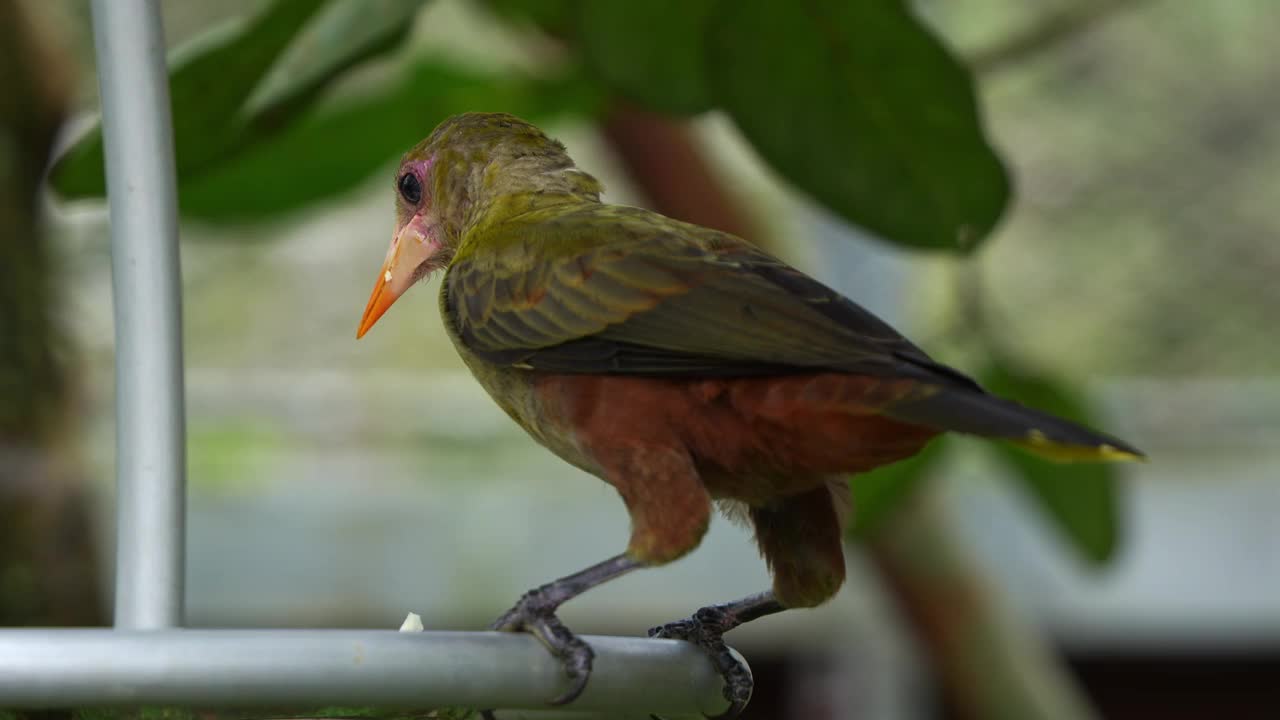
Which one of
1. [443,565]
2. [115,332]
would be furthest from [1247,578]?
[115,332]

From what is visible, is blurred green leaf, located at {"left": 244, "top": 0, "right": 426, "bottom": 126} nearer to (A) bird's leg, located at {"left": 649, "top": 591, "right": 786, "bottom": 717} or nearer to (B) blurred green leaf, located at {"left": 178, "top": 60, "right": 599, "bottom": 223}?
→ (A) bird's leg, located at {"left": 649, "top": 591, "right": 786, "bottom": 717}

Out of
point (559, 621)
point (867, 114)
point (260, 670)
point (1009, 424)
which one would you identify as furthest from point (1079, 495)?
point (260, 670)

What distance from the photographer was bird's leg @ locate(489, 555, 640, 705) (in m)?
0.78

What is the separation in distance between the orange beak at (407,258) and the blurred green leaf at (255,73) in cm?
16

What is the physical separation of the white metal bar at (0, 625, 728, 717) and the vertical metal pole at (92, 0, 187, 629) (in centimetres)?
16

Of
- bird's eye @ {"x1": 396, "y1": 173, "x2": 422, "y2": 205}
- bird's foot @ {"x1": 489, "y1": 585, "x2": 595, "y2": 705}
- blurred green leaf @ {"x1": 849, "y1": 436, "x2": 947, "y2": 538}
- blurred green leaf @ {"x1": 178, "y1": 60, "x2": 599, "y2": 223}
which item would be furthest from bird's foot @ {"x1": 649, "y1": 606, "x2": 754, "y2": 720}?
blurred green leaf @ {"x1": 178, "y1": 60, "x2": 599, "y2": 223}

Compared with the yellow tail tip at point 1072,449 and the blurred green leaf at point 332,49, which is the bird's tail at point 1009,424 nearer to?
the yellow tail tip at point 1072,449

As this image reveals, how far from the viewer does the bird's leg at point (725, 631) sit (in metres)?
1.00

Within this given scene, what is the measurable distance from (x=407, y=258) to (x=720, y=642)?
0.53 meters

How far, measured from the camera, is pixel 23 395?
8.43 ft

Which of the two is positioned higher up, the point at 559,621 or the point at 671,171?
the point at 671,171

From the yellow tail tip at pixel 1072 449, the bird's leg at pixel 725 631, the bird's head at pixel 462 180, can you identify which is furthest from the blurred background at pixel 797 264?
the yellow tail tip at pixel 1072 449

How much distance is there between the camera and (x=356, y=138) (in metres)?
2.28

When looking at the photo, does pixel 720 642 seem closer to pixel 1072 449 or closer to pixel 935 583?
pixel 1072 449
